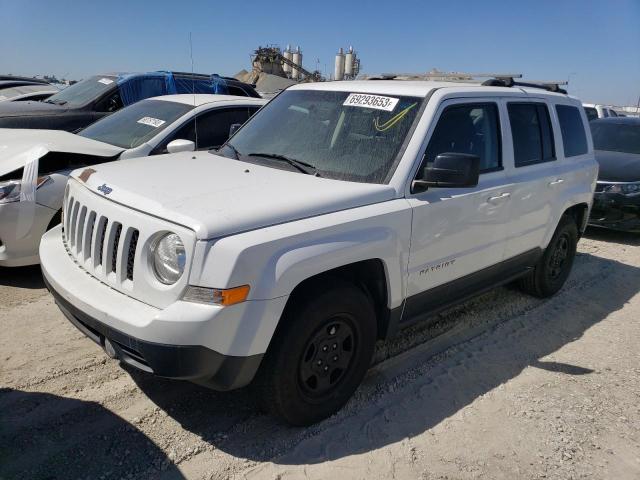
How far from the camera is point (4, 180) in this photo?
4.39 metres

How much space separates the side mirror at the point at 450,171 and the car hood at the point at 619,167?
5.54m

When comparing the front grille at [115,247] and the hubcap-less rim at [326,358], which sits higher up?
the front grille at [115,247]

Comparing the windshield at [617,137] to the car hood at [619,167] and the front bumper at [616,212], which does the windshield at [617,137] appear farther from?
the front bumper at [616,212]

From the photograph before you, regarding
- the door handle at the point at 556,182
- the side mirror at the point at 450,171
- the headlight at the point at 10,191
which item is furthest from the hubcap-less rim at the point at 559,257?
the headlight at the point at 10,191

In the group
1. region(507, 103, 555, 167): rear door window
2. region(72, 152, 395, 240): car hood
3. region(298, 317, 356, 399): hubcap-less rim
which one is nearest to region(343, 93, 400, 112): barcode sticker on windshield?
region(72, 152, 395, 240): car hood

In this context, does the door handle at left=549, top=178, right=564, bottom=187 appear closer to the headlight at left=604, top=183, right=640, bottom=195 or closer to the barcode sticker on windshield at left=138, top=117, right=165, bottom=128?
the headlight at left=604, top=183, right=640, bottom=195

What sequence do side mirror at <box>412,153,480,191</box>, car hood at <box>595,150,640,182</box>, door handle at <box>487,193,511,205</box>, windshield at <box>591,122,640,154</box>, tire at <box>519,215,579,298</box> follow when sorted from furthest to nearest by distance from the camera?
windshield at <box>591,122,640,154</box> < car hood at <box>595,150,640,182</box> < tire at <box>519,215,579,298</box> < door handle at <box>487,193,511,205</box> < side mirror at <box>412,153,480,191</box>

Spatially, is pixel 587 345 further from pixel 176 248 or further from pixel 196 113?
pixel 196 113

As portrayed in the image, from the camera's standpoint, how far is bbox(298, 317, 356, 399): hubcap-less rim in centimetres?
287

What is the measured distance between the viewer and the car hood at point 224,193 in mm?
2482

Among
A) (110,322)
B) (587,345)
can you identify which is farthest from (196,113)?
(587,345)

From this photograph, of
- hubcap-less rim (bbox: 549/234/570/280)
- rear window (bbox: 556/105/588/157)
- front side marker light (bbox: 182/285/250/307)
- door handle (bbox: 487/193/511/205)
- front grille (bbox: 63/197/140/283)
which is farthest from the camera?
hubcap-less rim (bbox: 549/234/570/280)

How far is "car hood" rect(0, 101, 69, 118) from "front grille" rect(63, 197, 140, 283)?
4490 mm

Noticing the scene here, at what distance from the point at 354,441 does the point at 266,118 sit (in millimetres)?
2424
